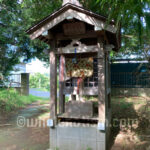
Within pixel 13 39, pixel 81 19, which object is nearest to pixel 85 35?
pixel 81 19

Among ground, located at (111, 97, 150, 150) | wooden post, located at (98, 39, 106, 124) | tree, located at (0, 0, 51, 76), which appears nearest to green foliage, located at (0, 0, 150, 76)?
tree, located at (0, 0, 51, 76)

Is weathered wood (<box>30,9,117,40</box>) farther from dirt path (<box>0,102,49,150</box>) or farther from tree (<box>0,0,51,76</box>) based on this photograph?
tree (<box>0,0,51,76</box>)

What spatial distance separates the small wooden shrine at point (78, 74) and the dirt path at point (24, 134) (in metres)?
0.90

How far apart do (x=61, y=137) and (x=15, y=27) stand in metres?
7.28

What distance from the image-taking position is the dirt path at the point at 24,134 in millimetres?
4227

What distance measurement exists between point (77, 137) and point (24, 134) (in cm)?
238

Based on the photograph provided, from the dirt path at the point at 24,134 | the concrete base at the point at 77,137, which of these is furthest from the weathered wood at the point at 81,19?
the dirt path at the point at 24,134

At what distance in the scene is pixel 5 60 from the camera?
375 inches

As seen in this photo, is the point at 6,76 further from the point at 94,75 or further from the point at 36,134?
the point at 94,75

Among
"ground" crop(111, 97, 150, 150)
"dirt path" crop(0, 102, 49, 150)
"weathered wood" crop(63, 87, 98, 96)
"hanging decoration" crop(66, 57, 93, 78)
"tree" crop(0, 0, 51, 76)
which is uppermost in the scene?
"tree" crop(0, 0, 51, 76)

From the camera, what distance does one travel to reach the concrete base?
3.50 metres

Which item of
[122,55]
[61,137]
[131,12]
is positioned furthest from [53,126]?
[122,55]

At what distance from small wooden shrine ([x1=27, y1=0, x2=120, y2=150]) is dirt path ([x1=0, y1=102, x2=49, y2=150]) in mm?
901

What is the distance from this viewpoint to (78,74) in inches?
154
